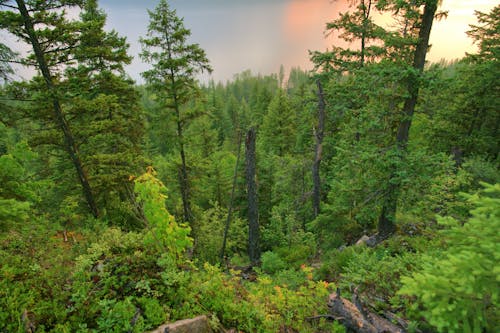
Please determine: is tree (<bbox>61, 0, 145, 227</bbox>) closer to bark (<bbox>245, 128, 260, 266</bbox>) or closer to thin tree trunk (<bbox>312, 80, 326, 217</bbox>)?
bark (<bbox>245, 128, 260, 266</bbox>)

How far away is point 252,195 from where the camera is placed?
34.9 ft

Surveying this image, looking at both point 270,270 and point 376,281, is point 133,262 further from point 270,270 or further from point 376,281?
point 270,270

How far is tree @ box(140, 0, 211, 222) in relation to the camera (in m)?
11.7

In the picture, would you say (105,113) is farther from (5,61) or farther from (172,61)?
(5,61)

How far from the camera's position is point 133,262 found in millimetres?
4707

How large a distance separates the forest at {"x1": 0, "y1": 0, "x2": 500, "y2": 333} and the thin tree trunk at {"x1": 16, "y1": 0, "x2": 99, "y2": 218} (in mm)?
57

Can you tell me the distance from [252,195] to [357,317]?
21.1 ft

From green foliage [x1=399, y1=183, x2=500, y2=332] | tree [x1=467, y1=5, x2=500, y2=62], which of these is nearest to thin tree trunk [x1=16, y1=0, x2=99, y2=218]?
green foliage [x1=399, y1=183, x2=500, y2=332]

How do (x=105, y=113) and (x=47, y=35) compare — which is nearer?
(x=47, y=35)

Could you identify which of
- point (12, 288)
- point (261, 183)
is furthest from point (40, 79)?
point (261, 183)

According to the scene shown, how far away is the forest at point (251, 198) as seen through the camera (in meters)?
3.80

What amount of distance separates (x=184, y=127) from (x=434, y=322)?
13.3 m

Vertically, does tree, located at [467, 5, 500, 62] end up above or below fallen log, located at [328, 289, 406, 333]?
above

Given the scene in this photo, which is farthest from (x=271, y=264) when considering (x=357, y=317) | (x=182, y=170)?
(x=182, y=170)
